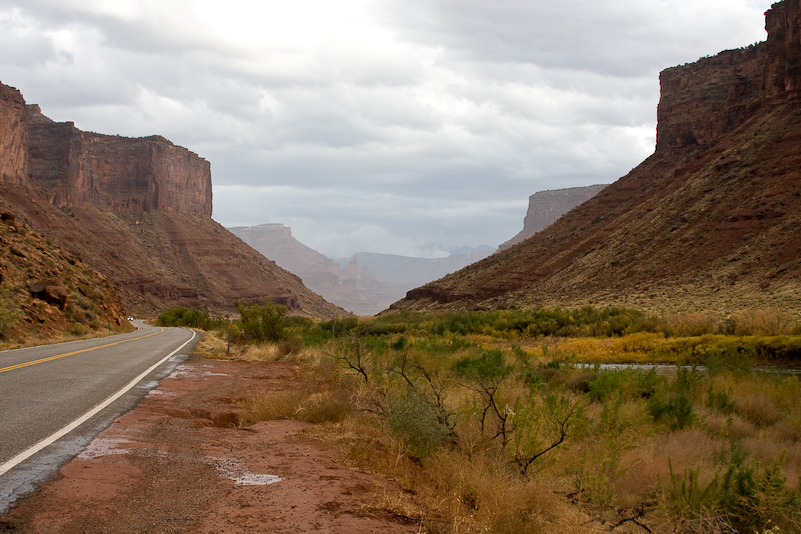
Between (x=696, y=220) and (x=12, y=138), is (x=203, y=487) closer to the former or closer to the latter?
(x=696, y=220)

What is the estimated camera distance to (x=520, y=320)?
1444 inches

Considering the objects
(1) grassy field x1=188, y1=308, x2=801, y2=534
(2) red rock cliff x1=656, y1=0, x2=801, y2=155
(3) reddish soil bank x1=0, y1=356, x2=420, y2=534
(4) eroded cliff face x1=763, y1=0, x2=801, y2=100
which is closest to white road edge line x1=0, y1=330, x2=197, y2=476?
(3) reddish soil bank x1=0, y1=356, x2=420, y2=534

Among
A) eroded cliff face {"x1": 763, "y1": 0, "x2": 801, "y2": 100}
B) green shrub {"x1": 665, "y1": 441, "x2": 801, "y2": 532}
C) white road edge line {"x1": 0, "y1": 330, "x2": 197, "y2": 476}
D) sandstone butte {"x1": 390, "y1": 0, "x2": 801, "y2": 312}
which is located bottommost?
green shrub {"x1": 665, "y1": 441, "x2": 801, "y2": 532}

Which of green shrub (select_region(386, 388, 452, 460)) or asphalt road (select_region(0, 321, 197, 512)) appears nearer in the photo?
asphalt road (select_region(0, 321, 197, 512))

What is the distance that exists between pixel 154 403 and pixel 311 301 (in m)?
122

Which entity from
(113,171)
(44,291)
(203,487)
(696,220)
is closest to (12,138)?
(113,171)

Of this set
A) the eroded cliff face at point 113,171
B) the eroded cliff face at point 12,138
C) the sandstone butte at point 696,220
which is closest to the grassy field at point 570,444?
the sandstone butte at point 696,220

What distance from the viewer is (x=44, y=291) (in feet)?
100

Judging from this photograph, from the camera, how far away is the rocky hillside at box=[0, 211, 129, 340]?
26.6 metres

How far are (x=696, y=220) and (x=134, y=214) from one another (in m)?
112

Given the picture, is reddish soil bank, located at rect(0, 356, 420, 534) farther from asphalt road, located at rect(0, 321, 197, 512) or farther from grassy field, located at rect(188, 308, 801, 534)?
grassy field, located at rect(188, 308, 801, 534)

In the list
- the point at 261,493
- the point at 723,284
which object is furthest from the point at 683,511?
the point at 723,284

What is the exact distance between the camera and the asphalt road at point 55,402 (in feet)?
19.1

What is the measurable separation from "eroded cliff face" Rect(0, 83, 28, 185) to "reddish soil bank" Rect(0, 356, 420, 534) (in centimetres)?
10484
